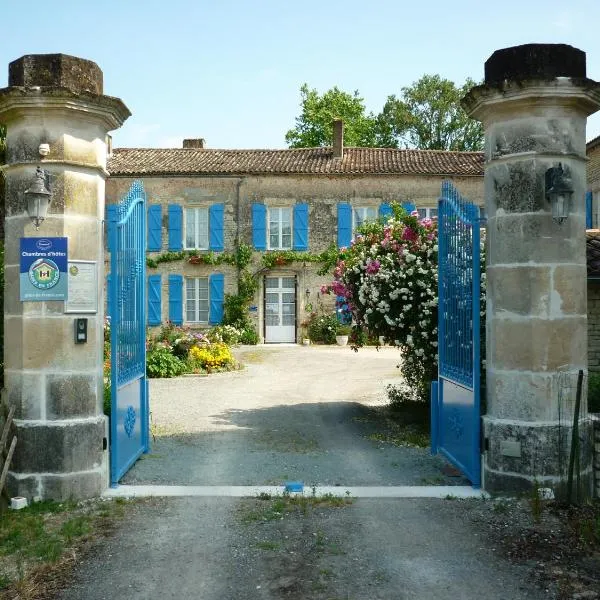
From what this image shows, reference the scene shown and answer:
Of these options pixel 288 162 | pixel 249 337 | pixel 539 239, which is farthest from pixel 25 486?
pixel 288 162

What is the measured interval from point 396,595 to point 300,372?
36.8ft

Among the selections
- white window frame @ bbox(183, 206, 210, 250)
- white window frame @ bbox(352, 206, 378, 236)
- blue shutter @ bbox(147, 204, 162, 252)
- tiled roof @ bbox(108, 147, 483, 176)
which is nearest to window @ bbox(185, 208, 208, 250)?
white window frame @ bbox(183, 206, 210, 250)

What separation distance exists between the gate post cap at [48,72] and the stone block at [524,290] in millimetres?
3605

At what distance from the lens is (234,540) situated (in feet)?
15.2

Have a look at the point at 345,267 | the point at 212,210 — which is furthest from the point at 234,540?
the point at 212,210

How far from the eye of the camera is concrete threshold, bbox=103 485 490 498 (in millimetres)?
5609

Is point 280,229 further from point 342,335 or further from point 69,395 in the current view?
point 69,395

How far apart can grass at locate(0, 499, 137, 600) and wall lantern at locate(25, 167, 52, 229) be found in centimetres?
222

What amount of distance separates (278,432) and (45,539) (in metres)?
4.29

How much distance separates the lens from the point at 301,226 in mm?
21859

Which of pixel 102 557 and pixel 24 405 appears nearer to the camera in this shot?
pixel 102 557

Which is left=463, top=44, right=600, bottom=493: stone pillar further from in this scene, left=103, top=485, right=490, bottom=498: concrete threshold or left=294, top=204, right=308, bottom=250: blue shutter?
left=294, top=204, right=308, bottom=250: blue shutter

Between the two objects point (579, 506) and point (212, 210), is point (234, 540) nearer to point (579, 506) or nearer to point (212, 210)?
point (579, 506)

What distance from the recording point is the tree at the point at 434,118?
112 ft
